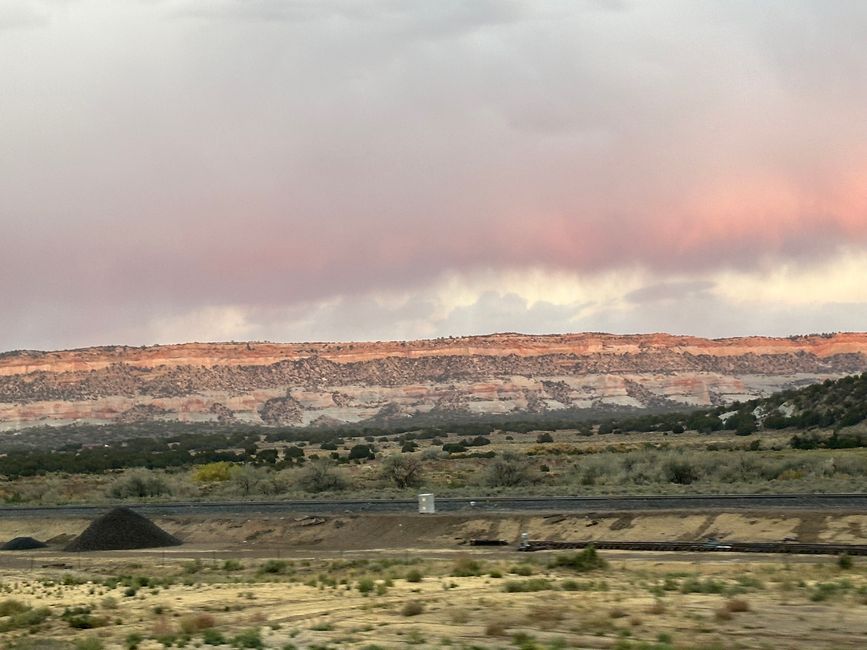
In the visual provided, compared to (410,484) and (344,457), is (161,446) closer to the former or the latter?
(344,457)

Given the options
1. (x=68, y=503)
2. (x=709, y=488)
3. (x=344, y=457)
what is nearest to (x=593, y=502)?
(x=709, y=488)

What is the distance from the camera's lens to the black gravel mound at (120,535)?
169ft

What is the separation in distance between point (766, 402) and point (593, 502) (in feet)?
274

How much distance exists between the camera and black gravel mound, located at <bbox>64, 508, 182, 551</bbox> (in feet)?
169

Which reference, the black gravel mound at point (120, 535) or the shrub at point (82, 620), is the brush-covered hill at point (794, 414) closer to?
the black gravel mound at point (120, 535)

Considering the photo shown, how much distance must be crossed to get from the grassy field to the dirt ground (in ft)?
0.22

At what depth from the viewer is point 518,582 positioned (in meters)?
29.5

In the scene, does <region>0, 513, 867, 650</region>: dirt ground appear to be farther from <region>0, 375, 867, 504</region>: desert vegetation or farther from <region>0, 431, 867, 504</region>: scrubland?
<region>0, 375, 867, 504</region>: desert vegetation

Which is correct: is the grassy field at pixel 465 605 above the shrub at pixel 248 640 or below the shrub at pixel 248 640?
below

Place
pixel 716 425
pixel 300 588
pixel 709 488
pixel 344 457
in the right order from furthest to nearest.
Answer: pixel 716 425, pixel 344 457, pixel 709 488, pixel 300 588

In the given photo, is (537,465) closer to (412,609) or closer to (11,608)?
(11,608)

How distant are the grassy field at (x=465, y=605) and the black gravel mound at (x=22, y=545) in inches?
650

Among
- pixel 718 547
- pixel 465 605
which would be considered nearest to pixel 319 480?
pixel 718 547

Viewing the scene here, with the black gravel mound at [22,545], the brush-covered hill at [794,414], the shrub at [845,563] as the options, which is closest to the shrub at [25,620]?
the shrub at [845,563]
